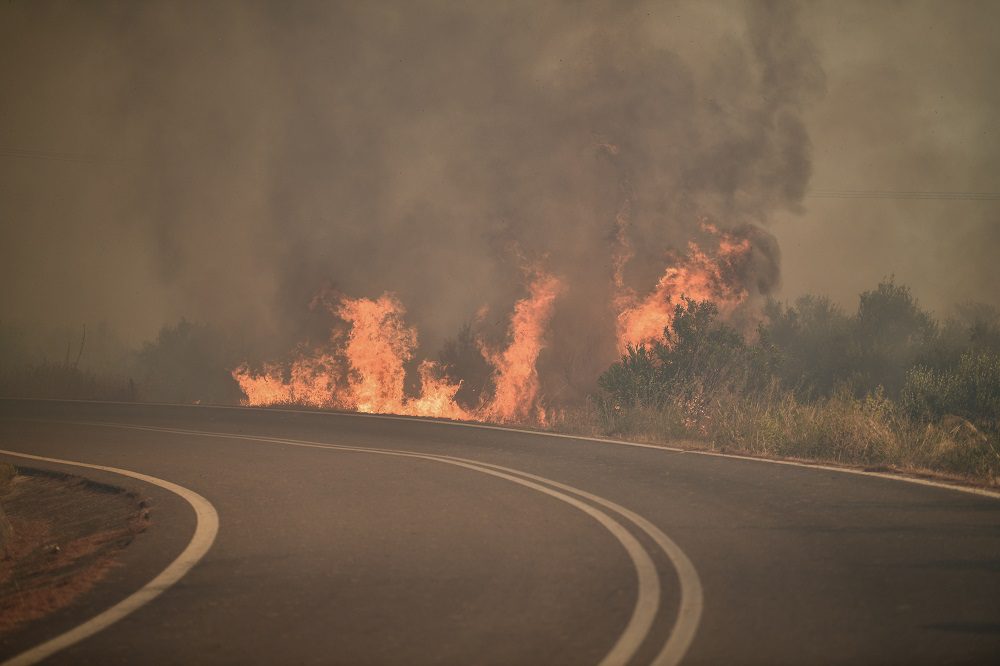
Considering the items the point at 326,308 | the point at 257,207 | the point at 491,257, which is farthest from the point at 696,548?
the point at 257,207

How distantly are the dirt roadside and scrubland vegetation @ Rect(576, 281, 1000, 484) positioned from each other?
8052 millimetres

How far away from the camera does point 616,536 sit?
7.22m

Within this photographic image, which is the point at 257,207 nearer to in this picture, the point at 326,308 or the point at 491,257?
the point at 326,308

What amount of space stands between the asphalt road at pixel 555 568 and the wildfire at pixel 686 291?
1308cm

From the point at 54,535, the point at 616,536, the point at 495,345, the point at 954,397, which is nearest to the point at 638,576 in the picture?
the point at 616,536

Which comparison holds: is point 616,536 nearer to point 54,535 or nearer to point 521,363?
point 54,535

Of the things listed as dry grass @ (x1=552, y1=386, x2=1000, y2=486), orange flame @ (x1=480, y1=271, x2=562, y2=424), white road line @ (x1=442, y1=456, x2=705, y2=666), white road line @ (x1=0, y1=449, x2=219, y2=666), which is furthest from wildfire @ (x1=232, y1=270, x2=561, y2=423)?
white road line @ (x1=442, y1=456, x2=705, y2=666)

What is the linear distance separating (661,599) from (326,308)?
87.3 ft

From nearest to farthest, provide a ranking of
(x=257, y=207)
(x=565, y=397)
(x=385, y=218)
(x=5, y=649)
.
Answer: (x=5, y=649) < (x=565, y=397) < (x=385, y=218) < (x=257, y=207)

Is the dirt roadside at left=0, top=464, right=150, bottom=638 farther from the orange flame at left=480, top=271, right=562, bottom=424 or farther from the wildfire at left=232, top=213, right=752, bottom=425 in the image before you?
the orange flame at left=480, top=271, right=562, bottom=424

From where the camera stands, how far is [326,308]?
31000 mm

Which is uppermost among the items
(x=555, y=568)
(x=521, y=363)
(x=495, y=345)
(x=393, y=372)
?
(x=495, y=345)

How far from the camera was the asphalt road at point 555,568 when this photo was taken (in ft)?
15.5

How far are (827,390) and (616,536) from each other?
18.6 metres
